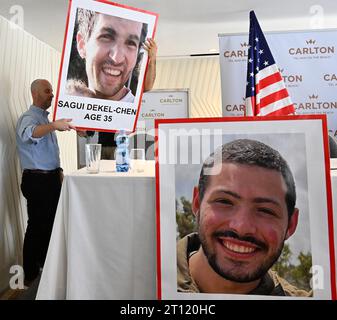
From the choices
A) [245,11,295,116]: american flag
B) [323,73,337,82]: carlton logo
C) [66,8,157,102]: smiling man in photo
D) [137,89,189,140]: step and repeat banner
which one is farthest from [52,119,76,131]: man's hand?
[137,89,189,140]: step and repeat banner

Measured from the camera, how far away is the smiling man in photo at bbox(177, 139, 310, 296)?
1015 millimetres

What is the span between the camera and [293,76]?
316cm

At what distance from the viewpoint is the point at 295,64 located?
10.3 ft

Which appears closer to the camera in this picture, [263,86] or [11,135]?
[263,86]

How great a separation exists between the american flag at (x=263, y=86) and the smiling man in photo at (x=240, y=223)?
400mm

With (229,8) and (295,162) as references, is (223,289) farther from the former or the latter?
(229,8)

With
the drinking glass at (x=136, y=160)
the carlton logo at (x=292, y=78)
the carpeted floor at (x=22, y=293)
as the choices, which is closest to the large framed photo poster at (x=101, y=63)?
the drinking glass at (x=136, y=160)

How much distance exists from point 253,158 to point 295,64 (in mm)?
2480

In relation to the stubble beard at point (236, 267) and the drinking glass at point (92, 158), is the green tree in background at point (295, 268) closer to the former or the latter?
the stubble beard at point (236, 267)

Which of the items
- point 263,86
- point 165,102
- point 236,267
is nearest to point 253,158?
point 236,267

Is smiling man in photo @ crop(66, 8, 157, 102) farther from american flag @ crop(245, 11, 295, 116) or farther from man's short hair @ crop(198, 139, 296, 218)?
man's short hair @ crop(198, 139, 296, 218)

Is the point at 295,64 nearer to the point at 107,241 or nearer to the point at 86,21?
the point at 86,21

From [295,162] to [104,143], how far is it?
5.45ft
